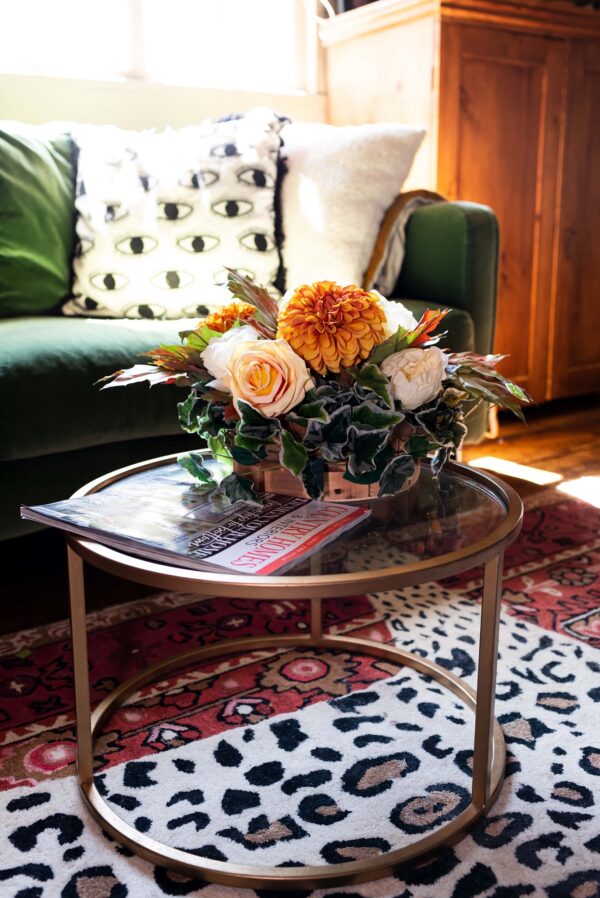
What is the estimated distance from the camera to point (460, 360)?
112 centimetres

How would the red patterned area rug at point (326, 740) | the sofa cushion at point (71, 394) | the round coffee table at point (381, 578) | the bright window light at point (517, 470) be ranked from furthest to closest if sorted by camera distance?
the bright window light at point (517, 470), the sofa cushion at point (71, 394), the red patterned area rug at point (326, 740), the round coffee table at point (381, 578)

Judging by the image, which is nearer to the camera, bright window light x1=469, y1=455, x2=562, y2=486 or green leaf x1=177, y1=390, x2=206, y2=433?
green leaf x1=177, y1=390, x2=206, y2=433

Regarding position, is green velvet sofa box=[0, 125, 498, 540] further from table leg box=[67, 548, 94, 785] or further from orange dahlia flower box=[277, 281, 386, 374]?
orange dahlia flower box=[277, 281, 386, 374]

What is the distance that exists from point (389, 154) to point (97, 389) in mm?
1020

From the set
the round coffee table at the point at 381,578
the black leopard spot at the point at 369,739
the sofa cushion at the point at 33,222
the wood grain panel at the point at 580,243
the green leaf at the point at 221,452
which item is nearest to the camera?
the round coffee table at the point at 381,578

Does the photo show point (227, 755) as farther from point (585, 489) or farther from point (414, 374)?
point (585, 489)

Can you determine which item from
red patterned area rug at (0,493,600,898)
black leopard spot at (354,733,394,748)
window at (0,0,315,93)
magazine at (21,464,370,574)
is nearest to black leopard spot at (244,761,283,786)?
red patterned area rug at (0,493,600,898)

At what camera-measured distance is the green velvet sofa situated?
1.58 m

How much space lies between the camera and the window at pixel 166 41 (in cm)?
266

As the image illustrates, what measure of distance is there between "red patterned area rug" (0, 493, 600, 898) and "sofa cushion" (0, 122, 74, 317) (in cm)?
83

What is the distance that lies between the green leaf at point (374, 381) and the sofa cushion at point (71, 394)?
2.49 feet

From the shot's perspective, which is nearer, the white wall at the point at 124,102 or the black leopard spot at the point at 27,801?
the black leopard spot at the point at 27,801

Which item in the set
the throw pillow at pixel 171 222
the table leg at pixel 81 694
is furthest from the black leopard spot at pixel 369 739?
the throw pillow at pixel 171 222

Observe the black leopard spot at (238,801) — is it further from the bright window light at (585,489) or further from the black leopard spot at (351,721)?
the bright window light at (585,489)
